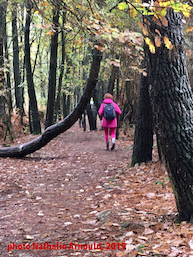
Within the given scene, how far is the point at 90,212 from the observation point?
4.34m

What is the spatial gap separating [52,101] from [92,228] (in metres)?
10.6

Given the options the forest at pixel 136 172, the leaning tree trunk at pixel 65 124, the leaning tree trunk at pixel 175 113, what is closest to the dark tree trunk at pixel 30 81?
the leaning tree trunk at pixel 65 124

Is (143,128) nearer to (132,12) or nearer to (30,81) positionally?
(132,12)

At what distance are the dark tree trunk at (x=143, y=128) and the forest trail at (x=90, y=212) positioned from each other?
33cm

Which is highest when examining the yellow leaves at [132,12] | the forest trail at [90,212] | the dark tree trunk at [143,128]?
the yellow leaves at [132,12]

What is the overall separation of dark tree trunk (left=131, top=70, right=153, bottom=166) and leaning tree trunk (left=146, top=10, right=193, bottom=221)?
3.10 metres

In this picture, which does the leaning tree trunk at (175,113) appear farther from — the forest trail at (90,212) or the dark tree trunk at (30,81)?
the dark tree trunk at (30,81)

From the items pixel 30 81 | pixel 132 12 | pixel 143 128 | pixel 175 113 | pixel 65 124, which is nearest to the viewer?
pixel 132 12

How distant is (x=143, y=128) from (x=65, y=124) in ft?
9.90

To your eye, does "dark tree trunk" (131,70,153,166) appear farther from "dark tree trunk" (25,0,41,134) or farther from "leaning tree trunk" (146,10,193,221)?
"dark tree trunk" (25,0,41,134)

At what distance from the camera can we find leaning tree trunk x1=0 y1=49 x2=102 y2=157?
721 centimetres

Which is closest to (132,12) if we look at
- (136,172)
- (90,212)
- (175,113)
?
(175,113)

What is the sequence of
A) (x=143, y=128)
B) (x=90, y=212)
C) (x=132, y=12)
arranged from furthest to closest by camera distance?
(x=143, y=128) < (x=90, y=212) < (x=132, y=12)

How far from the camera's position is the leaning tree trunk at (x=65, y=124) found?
7213 millimetres
